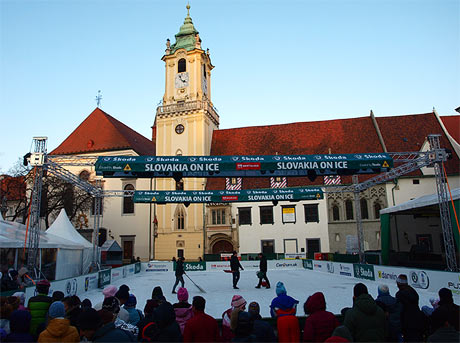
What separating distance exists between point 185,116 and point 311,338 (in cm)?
3801

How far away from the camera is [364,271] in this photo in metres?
20.0

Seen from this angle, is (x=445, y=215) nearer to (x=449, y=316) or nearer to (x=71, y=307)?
(x=449, y=316)

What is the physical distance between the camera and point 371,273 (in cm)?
1916

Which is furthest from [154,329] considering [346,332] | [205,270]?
[205,270]

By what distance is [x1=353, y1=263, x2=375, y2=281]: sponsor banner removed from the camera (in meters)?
19.1

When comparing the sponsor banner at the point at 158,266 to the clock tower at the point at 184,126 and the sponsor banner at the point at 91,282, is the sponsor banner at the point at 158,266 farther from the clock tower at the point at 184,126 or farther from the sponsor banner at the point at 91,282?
the sponsor banner at the point at 91,282

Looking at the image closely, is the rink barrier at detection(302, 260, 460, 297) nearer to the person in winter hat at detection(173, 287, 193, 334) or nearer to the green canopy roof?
the person in winter hat at detection(173, 287, 193, 334)

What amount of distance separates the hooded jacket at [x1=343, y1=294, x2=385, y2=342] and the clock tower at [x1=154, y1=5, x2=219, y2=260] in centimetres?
3358

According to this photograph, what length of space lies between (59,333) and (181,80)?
4075cm

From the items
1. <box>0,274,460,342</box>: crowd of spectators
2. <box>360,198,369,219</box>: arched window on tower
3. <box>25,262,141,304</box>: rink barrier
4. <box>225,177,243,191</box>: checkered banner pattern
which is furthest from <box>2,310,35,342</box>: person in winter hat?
<box>360,198,369,219</box>: arched window on tower

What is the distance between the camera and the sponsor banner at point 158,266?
→ 97.1 ft

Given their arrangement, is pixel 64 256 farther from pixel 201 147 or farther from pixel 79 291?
pixel 201 147

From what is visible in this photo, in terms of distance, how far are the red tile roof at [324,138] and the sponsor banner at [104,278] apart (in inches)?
763

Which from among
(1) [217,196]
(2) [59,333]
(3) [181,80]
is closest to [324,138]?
(3) [181,80]
